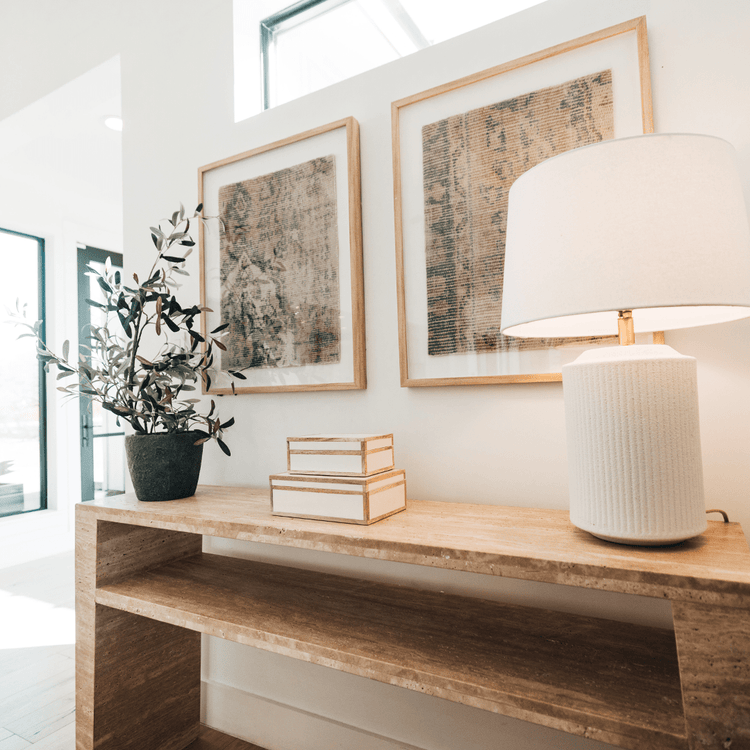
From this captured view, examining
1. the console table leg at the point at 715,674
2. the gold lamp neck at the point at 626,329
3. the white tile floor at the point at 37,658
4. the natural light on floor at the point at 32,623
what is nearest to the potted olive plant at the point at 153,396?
the white tile floor at the point at 37,658

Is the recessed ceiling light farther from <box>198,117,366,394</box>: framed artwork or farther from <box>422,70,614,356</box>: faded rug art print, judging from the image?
<box>422,70,614,356</box>: faded rug art print

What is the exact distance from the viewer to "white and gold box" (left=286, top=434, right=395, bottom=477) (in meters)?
1.04

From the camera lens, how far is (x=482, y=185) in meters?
1.20

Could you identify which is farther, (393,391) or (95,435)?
(95,435)

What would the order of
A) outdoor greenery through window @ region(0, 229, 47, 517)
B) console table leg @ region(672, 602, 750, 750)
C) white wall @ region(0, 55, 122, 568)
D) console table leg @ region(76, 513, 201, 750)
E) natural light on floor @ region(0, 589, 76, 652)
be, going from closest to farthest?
console table leg @ region(672, 602, 750, 750), console table leg @ region(76, 513, 201, 750), natural light on floor @ region(0, 589, 76, 652), white wall @ region(0, 55, 122, 568), outdoor greenery through window @ region(0, 229, 47, 517)

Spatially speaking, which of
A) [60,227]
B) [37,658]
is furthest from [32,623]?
[60,227]

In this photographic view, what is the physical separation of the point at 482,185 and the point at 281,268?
2.02ft

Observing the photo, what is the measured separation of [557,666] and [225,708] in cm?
115

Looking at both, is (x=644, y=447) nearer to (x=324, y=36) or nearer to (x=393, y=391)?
(x=393, y=391)

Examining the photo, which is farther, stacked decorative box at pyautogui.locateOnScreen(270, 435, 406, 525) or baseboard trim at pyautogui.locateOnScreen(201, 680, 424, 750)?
baseboard trim at pyautogui.locateOnScreen(201, 680, 424, 750)

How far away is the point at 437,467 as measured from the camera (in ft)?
4.19

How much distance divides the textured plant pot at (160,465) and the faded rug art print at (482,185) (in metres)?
0.72

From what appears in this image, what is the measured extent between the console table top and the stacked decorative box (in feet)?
0.09

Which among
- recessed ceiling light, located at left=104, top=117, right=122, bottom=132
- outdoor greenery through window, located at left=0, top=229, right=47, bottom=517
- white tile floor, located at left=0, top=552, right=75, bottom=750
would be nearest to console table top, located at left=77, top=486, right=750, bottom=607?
white tile floor, located at left=0, top=552, right=75, bottom=750
